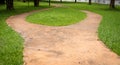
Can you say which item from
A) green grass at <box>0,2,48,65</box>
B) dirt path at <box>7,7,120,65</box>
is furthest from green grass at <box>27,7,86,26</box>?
green grass at <box>0,2,48,65</box>

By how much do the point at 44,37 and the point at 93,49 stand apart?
9.69 feet

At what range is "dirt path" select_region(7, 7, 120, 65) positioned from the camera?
8.42 meters

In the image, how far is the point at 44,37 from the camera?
1202 centimetres

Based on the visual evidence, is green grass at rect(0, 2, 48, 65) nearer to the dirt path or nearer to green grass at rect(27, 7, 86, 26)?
the dirt path

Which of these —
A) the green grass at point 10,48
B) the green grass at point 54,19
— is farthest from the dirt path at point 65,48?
the green grass at point 54,19

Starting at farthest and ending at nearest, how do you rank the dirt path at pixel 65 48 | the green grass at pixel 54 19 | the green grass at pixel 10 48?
the green grass at pixel 54 19, the dirt path at pixel 65 48, the green grass at pixel 10 48

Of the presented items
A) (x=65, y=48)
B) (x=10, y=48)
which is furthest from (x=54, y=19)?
(x=10, y=48)

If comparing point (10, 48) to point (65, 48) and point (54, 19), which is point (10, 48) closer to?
point (65, 48)

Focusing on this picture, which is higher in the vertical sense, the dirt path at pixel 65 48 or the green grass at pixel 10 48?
the green grass at pixel 10 48

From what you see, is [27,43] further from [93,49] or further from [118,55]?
[118,55]

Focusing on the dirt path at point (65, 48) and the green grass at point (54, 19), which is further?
the green grass at point (54, 19)

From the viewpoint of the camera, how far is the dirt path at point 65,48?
8417 millimetres

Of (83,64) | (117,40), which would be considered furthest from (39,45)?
(117,40)

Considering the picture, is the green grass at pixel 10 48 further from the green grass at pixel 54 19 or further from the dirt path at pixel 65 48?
the green grass at pixel 54 19
